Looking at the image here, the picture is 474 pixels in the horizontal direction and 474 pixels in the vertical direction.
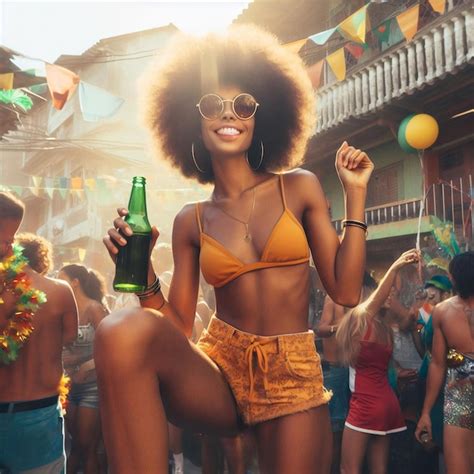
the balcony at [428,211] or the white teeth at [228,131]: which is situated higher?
the balcony at [428,211]

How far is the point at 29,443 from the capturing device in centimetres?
346

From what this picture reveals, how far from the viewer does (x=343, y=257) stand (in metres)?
2.10

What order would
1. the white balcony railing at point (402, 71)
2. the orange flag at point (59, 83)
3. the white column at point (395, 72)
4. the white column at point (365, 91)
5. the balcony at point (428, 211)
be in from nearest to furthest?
the white balcony railing at point (402, 71) < the orange flag at point (59, 83) < the white column at point (395, 72) < the balcony at point (428, 211) < the white column at point (365, 91)

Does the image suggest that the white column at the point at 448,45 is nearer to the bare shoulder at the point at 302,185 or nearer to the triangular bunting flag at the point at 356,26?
the triangular bunting flag at the point at 356,26

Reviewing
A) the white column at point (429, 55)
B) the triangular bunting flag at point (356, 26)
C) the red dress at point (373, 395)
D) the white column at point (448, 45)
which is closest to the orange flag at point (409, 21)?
the triangular bunting flag at point (356, 26)

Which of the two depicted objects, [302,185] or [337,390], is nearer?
[302,185]

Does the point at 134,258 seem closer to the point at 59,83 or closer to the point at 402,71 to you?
the point at 59,83

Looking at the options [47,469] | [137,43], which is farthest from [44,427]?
[137,43]

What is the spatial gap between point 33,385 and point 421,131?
6.88 m

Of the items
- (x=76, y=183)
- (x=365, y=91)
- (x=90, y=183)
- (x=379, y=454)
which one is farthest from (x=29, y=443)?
(x=76, y=183)

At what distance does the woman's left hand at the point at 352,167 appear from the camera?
2.13 meters

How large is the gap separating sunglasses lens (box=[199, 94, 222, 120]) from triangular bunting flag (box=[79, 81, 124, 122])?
8.55 metres

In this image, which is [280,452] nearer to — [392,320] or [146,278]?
[146,278]

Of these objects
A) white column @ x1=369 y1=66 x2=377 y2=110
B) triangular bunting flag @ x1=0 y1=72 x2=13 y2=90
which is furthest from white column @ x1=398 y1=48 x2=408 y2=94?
triangular bunting flag @ x1=0 y1=72 x2=13 y2=90
